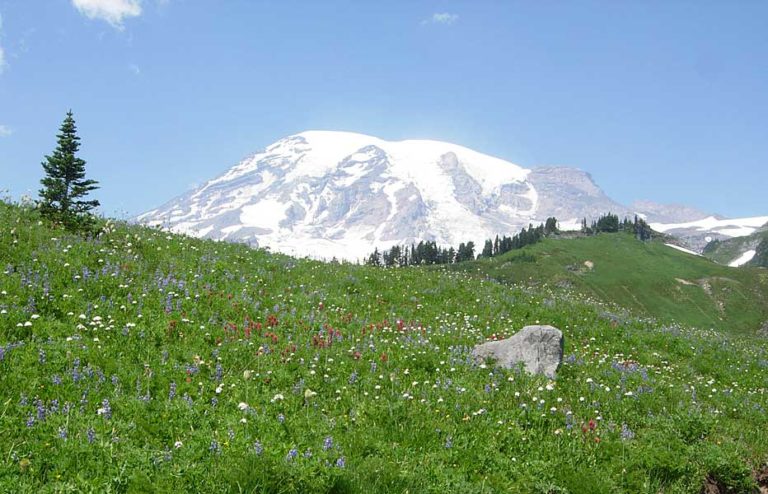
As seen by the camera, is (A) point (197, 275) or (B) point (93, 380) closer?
(B) point (93, 380)

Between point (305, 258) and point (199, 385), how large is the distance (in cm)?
1232

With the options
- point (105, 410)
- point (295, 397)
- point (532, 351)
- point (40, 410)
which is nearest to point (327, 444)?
point (295, 397)

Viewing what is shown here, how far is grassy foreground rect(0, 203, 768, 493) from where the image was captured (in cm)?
598

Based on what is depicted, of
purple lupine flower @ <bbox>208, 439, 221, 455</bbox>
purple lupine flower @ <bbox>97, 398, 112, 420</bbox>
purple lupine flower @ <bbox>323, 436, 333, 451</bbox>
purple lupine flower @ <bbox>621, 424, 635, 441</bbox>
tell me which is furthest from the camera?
purple lupine flower @ <bbox>621, 424, 635, 441</bbox>

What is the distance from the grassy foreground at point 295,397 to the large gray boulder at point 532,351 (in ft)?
1.37

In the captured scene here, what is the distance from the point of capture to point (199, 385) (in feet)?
27.1

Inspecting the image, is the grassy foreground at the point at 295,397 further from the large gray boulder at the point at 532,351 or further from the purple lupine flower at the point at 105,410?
the large gray boulder at the point at 532,351

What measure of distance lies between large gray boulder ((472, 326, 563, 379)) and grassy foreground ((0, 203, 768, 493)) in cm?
42

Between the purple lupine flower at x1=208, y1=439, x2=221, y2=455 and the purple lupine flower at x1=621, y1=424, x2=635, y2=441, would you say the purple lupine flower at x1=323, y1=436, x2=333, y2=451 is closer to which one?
the purple lupine flower at x1=208, y1=439, x2=221, y2=455

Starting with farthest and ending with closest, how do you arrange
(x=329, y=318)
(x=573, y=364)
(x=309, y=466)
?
(x=329, y=318) → (x=573, y=364) → (x=309, y=466)

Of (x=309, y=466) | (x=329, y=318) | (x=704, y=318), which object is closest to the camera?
(x=309, y=466)

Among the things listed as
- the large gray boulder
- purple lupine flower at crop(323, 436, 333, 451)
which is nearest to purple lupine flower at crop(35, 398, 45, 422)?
purple lupine flower at crop(323, 436, 333, 451)

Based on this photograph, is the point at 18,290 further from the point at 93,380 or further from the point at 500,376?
the point at 500,376

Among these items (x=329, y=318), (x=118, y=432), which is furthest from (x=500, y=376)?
(x=118, y=432)
